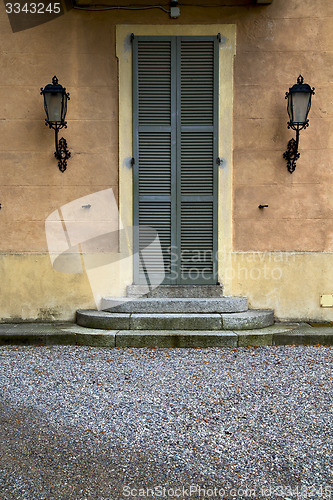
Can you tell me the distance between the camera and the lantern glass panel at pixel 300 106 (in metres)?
5.62

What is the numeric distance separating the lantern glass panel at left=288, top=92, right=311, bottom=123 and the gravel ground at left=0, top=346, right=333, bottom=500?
8.45 feet

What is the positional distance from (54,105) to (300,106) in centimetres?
275

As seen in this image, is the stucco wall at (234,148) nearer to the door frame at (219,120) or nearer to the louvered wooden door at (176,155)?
the door frame at (219,120)

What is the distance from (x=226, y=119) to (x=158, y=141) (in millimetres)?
833

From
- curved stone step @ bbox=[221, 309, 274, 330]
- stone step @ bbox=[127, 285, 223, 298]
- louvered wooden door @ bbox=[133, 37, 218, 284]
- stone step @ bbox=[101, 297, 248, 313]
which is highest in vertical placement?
louvered wooden door @ bbox=[133, 37, 218, 284]

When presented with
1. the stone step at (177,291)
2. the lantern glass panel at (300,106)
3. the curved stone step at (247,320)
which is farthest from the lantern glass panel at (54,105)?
the curved stone step at (247,320)

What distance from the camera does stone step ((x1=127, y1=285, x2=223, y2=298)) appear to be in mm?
5879

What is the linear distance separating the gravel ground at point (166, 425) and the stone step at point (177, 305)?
31.2 inches

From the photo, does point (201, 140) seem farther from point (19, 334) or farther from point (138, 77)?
point (19, 334)

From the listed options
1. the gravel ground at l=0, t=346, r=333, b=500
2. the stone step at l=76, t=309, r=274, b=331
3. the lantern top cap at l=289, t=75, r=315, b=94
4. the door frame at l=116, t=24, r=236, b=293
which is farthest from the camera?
the door frame at l=116, t=24, r=236, b=293

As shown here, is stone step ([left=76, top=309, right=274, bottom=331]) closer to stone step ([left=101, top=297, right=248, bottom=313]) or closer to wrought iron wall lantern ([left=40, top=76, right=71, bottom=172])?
stone step ([left=101, top=297, right=248, bottom=313])

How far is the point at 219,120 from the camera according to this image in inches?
232

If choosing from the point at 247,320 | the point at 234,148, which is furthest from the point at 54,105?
the point at 247,320

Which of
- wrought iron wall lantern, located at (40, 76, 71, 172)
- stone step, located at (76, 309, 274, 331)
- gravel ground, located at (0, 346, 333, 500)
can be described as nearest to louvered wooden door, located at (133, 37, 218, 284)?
stone step, located at (76, 309, 274, 331)
